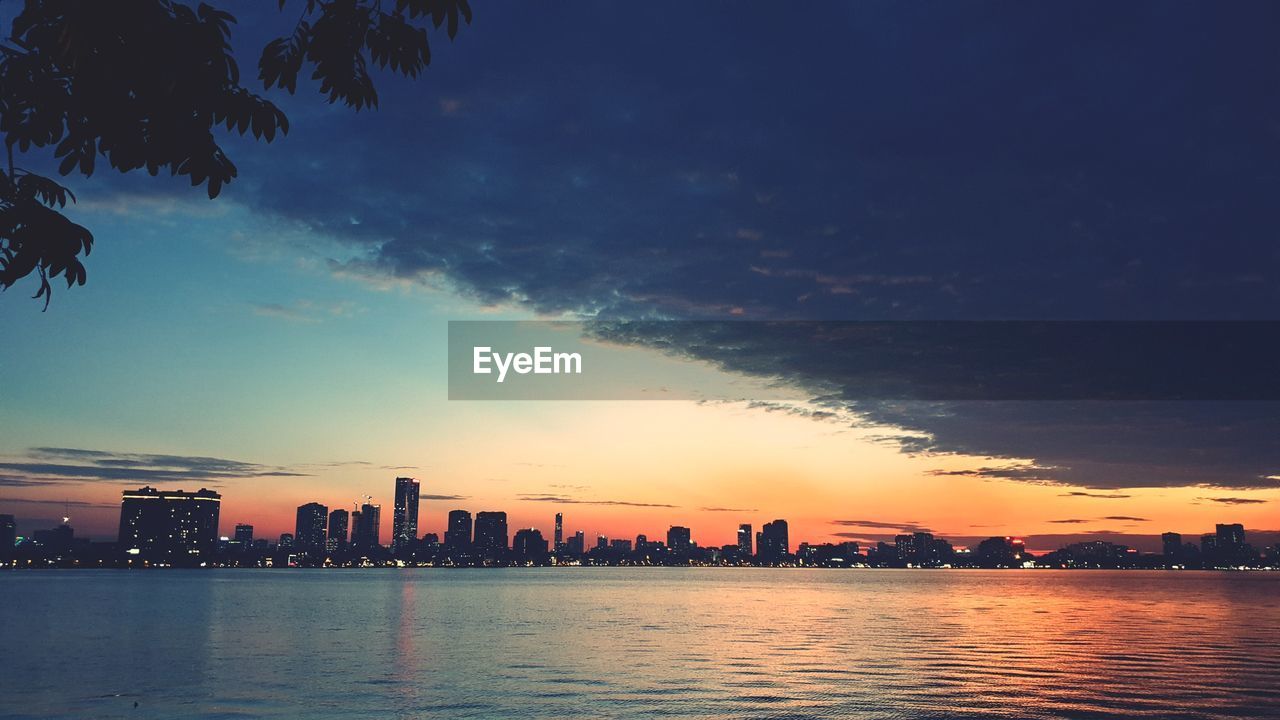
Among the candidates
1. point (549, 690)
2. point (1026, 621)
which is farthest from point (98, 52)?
point (1026, 621)

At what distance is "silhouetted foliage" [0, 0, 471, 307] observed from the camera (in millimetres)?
6660

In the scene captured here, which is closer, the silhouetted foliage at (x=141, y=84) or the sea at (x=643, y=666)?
the silhouetted foliage at (x=141, y=84)

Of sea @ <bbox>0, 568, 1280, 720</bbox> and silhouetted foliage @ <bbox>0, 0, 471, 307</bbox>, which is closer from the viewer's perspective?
silhouetted foliage @ <bbox>0, 0, 471, 307</bbox>

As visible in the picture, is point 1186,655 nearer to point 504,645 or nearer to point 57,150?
point 504,645

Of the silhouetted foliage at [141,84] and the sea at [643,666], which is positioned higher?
the silhouetted foliage at [141,84]

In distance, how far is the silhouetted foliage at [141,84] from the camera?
666 centimetres

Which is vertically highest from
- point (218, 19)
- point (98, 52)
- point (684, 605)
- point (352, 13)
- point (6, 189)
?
point (352, 13)

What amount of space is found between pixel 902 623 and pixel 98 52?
103 meters

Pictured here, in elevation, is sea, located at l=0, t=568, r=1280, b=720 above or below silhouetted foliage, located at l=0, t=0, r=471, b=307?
below

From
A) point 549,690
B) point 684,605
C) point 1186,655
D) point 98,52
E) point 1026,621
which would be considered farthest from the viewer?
point 684,605

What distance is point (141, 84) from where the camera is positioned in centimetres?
684

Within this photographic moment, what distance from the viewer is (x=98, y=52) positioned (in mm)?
6762

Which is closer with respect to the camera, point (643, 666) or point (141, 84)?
point (141, 84)

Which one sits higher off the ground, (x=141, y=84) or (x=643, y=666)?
(x=141, y=84)
